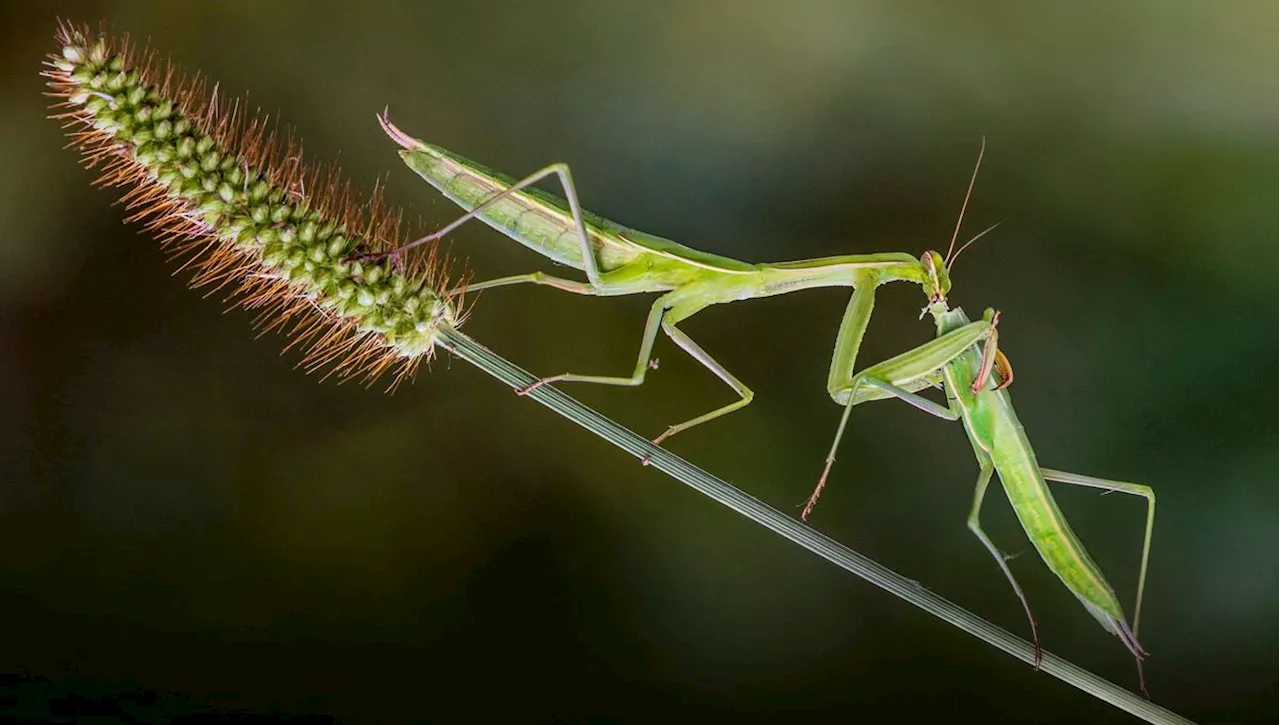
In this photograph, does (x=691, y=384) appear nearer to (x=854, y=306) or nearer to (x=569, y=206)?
(x=854, y=306)

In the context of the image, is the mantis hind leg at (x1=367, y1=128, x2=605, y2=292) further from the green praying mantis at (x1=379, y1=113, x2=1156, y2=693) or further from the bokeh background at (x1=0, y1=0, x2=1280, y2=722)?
the bokeh background at (x1=0, y1=0, x2=1280, y2=722)

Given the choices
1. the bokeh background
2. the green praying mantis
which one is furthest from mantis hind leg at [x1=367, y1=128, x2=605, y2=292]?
the bokeh background

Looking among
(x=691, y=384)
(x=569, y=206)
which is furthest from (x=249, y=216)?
(x=691, y=384)

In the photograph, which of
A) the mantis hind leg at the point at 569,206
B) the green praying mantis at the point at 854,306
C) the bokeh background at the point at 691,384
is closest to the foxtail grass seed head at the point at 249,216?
the mantis hind leg at the point at 569,206

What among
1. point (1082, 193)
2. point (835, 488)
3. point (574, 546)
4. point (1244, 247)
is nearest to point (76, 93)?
point (574, 546)

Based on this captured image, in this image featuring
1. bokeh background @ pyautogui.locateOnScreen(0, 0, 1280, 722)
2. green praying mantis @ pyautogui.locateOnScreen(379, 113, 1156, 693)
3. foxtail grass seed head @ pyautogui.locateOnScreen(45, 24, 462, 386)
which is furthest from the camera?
bokeh background @ pyautogui.locateOnScreen(0, 0, 1280, 722)

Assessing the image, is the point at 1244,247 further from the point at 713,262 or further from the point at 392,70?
the point at 392,70

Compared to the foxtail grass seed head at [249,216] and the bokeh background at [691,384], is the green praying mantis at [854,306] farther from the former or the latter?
the bokeh background at [691,384]
